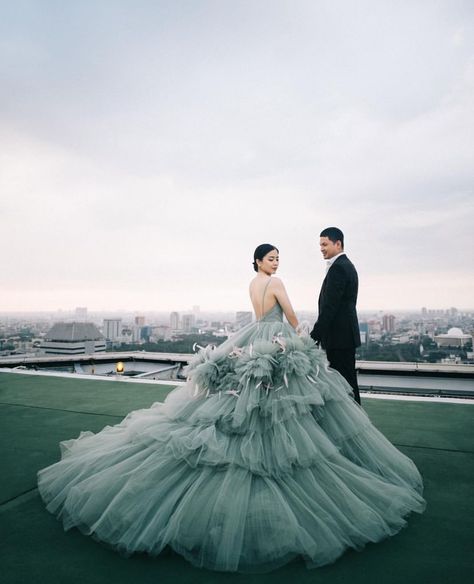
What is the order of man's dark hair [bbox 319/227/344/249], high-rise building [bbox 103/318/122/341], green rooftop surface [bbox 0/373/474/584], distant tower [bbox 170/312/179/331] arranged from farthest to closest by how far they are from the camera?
high-rise building [bbox 103/318/122/341]
distant tower [bbox 170/312/179/331]
man's dark hair [bbox 319/227/344/249]
green rooftop surface [bbox 0/373/474/584]

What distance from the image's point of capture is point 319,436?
5.96ft

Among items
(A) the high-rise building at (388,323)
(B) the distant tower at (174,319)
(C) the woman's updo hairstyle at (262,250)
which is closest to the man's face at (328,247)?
(C) the woman's updo hairstyle at (262,250)

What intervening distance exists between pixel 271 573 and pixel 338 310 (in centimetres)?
193

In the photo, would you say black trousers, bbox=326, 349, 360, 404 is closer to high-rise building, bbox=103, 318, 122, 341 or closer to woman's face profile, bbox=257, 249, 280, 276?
woman's face profile, bbox=257, 249, 280, 276

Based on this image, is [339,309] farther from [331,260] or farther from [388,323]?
[388,323]

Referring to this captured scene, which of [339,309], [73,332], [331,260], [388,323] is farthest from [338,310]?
[73,332]

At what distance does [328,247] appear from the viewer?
2.87 meters

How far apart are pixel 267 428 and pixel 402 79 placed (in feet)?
27.0

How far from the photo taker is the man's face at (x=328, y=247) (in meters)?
2.86

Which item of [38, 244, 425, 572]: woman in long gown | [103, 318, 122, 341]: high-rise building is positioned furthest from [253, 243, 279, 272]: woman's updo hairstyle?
[103, 318, 122, 341]: high-rise building

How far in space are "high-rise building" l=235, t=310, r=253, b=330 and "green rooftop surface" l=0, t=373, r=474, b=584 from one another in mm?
1409

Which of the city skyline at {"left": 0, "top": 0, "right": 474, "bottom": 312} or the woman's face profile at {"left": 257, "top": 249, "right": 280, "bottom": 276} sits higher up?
the city skyline at {"left": 0, "top": 0, "right": 474, "bottom": 312}

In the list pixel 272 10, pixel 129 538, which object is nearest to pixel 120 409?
pixel 129 538

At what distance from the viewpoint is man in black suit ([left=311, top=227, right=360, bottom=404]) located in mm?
2746
